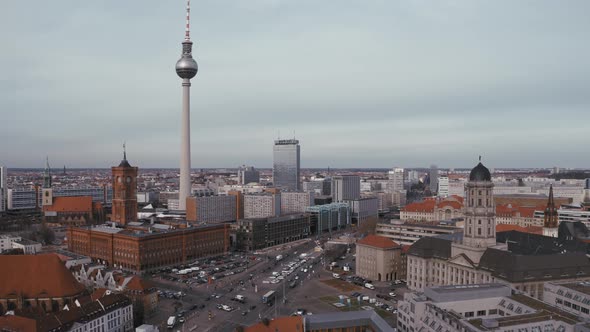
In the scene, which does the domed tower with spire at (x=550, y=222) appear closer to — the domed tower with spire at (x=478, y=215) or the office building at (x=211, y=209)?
the domed tower with spire at (x=478, y=215)

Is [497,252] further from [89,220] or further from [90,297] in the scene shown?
[89,220]

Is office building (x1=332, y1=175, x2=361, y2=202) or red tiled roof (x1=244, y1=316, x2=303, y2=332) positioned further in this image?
A: office building (x1=332, y1=175, x2=361, y2=202)

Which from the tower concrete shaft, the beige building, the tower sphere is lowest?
the beige building

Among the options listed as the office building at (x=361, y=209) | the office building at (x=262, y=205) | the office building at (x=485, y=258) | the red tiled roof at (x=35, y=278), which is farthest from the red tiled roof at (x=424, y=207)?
the red tiled roof at (x=35, y=278)

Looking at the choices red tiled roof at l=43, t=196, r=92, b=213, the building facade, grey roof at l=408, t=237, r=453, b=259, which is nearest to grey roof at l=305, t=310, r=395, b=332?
grey roof at l=408, t=237, r=453, b=259

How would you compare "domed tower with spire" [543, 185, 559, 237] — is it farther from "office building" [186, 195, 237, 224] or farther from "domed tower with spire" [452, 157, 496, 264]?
"office building" [186, 195, 237, 224]

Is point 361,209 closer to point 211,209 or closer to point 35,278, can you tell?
point 211,209
